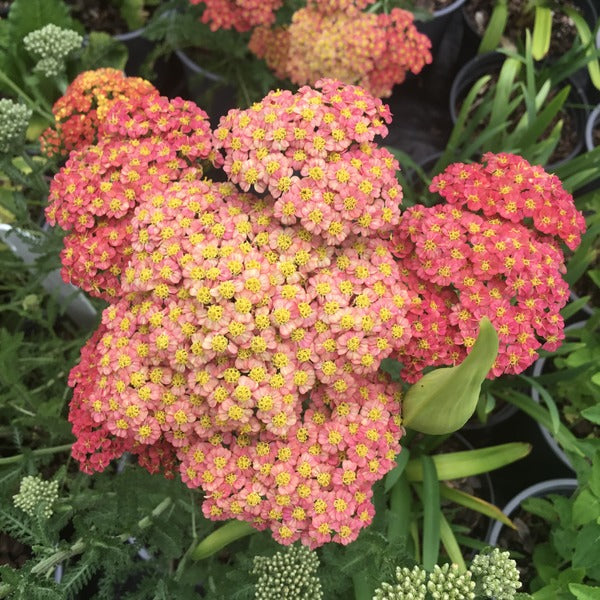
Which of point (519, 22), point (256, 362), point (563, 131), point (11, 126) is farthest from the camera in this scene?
point (519, 22)

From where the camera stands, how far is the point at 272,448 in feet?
3.42

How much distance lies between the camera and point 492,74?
221 centimetres

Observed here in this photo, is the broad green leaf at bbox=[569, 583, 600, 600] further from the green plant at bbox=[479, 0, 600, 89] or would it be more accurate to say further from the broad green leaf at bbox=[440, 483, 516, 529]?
the green plant at bbox=[479, 0, 600, 89]

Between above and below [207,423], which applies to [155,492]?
below

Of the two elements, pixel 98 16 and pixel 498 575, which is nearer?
pixel 498 575

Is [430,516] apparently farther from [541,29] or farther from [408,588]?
[541,29]

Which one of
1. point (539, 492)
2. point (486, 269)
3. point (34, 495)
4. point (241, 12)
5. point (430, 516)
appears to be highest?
point (241, 12)

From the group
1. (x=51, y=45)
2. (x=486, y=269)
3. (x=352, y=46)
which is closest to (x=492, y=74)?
(x=352, y=46)

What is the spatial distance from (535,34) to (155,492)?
1.81 m

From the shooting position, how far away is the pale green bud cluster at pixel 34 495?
1180 mm

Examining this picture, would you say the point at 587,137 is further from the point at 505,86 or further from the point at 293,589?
the point at 293,589

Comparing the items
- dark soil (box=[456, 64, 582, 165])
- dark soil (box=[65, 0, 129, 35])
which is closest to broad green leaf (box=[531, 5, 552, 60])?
dark soil (box=[456, 64, 582, 165])

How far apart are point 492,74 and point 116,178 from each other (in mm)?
1593

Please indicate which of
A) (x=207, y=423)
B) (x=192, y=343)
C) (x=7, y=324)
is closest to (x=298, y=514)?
(x=207, y=423)
